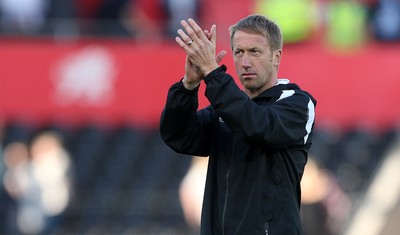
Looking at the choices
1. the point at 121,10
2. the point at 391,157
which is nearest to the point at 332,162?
the point at 391,157

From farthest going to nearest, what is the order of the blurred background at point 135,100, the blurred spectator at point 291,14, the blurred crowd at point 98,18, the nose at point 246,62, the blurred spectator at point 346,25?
the blurred spectator at point 346,25 → the blurred spectator at point 291,14 → the blurred crowd at point 98,18 → the blurred background at point 135,100 → the nose at point 246,62

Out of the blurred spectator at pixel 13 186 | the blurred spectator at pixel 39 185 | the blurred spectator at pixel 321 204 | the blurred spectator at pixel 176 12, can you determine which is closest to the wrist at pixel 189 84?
the blurred spectator at pixel 321 204

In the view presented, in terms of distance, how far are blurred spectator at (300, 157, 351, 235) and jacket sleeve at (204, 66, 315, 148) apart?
820 cm

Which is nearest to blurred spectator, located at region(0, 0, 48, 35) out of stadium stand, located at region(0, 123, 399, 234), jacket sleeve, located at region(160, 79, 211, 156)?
stadium stand, located at region(0, 123, 399, 234)

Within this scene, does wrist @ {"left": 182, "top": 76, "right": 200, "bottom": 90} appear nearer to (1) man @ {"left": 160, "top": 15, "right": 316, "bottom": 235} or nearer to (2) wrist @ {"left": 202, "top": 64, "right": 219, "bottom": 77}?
(1) man @ {"left": 160, "top": 15, "right": 316, "bottom": 235}

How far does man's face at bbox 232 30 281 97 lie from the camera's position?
506 cm

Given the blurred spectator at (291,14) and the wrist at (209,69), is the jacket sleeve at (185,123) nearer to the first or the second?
the wrist at (209,69)

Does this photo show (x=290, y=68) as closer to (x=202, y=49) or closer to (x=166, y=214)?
(x=166, y=214)

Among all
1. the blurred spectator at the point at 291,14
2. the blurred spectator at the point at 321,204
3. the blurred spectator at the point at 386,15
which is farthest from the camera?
the blurred spectator at the point at 386,15

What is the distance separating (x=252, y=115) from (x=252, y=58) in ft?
0.94

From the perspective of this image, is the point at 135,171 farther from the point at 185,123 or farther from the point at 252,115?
the point at 252,115

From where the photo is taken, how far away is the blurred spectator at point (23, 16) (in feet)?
44.0

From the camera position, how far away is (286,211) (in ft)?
16.5

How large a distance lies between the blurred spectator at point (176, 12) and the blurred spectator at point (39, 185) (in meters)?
1.89
